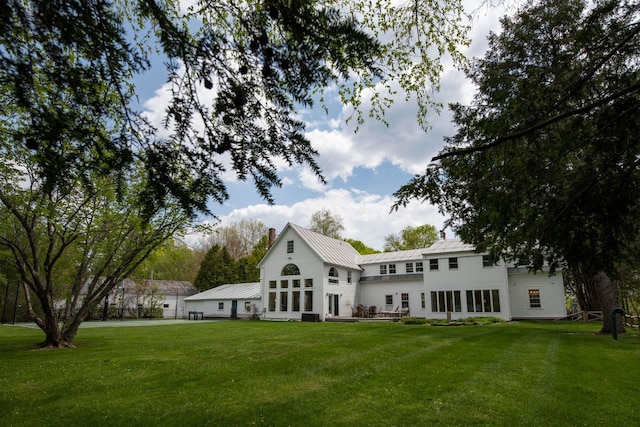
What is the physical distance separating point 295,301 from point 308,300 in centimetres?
133

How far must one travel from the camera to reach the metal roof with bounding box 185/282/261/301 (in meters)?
35.2

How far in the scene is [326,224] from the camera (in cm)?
4706

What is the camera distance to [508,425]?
5047 mm

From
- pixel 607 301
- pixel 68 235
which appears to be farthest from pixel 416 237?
pixel 68 235

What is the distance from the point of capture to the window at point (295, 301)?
30.5m

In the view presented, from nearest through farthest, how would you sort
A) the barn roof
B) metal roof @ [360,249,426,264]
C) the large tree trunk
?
the large tree trunk → metal roof @ [360,249,426,264] → the barn roof

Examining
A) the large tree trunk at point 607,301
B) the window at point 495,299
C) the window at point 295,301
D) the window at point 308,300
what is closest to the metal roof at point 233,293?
the window at point 295,301

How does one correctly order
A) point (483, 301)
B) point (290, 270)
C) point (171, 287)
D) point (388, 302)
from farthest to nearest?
point (171, 287), point (388, 302), point (290, 270), point (483, 301)

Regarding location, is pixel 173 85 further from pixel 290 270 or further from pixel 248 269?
pixel 248 269

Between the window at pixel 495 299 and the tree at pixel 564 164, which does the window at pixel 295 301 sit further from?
the tree at pixel 564 164

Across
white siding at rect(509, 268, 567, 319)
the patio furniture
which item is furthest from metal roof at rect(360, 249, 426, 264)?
white siding at rect(509, 268, 567, 319)

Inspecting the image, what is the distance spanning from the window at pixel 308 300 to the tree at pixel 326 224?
1722cm

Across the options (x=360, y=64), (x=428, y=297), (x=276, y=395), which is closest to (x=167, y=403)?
(x=276, y=395)

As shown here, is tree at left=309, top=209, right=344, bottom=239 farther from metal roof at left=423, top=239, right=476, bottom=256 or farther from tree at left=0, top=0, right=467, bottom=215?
tree at left=0, top=0, right=467, bottom=215
